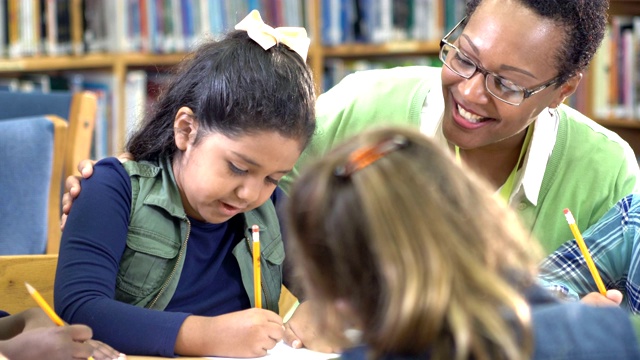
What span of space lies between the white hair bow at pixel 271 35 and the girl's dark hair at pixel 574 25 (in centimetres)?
34

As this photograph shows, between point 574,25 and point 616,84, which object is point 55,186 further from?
point 616,84

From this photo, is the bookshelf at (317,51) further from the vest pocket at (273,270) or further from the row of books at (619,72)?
the vest pocket at (273,270)

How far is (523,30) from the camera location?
156 cm

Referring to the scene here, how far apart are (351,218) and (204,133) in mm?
689

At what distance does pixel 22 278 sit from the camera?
1469 mm

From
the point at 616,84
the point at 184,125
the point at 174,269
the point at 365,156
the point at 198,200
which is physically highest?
the point at 365,156

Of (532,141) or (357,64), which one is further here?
(357,64)

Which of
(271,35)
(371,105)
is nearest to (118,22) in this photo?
(371,105)

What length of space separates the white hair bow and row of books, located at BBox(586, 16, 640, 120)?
202cm

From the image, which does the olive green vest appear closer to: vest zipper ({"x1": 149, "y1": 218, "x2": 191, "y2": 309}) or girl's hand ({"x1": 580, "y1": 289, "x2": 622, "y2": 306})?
vest zipper ({"x1": 149, "y1": 218, "x2": 191, "y2": 309})

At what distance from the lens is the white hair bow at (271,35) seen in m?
1.47

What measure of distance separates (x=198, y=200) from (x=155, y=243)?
0.09 m

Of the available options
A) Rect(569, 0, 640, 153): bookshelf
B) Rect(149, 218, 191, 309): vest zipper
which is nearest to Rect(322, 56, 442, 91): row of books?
Rect(569, 0, 640, 153): bookshelf

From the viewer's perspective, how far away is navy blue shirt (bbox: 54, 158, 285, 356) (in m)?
1.26
